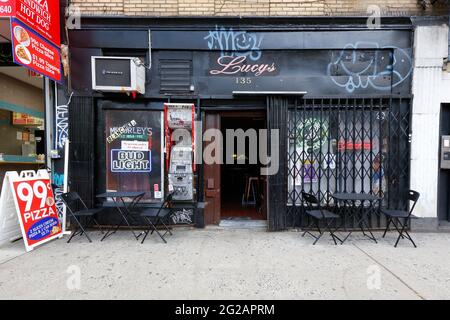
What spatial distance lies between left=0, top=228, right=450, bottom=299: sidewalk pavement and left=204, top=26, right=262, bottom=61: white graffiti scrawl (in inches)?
162

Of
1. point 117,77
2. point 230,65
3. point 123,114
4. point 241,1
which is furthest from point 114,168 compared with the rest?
point 241,1

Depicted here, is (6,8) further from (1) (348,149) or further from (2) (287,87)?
(1) (348,149)

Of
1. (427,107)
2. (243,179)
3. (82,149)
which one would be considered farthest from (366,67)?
(82,149)

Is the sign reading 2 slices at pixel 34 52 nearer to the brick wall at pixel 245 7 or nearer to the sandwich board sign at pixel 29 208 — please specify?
the brick wall at pixel 245 7

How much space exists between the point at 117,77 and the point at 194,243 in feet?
12.4

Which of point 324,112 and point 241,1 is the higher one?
point 241,1

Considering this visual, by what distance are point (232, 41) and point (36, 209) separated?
17.3ft

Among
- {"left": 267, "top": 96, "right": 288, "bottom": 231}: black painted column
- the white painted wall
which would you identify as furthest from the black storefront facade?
the white painted wall

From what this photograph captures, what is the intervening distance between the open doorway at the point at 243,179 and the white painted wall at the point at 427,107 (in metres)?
3.33

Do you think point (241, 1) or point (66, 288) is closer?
point (66, 288)

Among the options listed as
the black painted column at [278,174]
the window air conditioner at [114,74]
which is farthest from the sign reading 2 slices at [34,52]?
the black painted column at [278,174]

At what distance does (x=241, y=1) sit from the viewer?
229 inches

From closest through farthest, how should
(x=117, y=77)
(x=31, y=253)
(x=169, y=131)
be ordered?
(x=31, y=253) < (x=117, y=77) < (x=169, y=131)

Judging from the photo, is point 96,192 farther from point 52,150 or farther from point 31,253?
point 31,253
